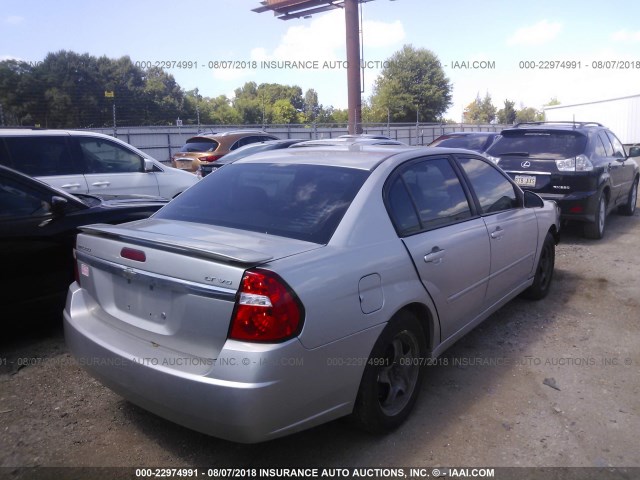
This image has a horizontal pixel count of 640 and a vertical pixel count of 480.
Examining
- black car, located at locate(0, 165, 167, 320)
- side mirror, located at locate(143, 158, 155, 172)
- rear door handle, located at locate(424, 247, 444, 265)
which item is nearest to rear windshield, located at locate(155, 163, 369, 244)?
rear door handle, located at locate(424, 247, 444, 265)

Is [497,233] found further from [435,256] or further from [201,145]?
[201,145]

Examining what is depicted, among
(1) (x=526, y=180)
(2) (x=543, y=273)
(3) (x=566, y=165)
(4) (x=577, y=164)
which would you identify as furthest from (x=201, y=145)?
(2) (x=543, y=273)

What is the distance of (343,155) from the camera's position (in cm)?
356

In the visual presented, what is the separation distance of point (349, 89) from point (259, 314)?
62.3 feet

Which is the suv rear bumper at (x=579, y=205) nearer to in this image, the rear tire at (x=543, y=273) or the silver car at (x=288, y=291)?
the rear tire at (x=543, y=273)

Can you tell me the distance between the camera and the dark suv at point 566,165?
741cm

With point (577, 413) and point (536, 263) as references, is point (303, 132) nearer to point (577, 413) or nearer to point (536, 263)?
point (536, 263)

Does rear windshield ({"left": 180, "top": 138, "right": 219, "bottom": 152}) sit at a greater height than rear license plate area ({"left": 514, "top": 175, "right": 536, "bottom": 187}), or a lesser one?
greater

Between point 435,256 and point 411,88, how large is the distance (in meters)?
49.1

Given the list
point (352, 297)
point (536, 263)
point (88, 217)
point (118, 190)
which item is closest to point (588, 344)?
point (536, 263)

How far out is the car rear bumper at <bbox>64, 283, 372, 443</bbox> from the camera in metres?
2.24

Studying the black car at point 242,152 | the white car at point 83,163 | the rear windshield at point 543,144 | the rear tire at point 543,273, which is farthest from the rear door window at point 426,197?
the black car at point 242,152

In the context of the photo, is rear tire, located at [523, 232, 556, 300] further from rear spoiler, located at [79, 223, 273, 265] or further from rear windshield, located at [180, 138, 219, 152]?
rear windshield, located at [180, 138, 219, 152]

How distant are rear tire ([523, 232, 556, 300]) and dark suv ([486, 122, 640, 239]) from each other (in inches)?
93.9
